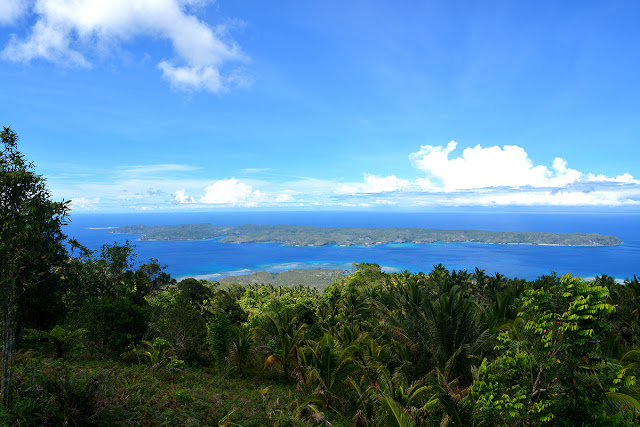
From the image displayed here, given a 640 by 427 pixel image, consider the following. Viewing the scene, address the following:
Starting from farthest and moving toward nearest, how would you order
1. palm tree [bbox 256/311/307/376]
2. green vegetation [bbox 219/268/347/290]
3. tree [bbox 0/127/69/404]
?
green vegetation [bbox 219/268/347/290]
palm tree [bbox 256/311/307/376]
tree [bbox 0/127/69/404]

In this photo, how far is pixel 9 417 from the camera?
568cm

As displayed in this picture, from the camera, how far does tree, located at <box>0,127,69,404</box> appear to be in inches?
227

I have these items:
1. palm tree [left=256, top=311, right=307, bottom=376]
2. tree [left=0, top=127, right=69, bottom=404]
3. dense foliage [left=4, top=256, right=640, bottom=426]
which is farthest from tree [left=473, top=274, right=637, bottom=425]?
palm tree [left=256, top=311, right=307, bottom=376]

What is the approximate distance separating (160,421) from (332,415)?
300 inches

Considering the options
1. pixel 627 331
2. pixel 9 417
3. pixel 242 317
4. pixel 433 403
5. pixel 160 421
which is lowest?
pixel 242 317

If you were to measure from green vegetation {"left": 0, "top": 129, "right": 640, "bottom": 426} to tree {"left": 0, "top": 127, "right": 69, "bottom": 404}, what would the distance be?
0.23 feet

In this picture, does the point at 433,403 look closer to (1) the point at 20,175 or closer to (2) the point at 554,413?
(2) the point at 554,413

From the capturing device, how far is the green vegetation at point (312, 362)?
6352mm

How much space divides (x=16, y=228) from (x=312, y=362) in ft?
39.1

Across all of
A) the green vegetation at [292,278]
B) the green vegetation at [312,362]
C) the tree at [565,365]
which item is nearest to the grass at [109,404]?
the green vegetation at [312,362]

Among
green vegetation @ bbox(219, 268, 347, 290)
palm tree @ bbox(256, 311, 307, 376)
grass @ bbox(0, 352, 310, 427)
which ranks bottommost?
green vegetation @ bbox(219, 268, 347, 290)

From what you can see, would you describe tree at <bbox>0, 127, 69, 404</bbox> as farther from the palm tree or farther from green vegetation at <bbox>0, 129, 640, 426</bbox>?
the palm tree

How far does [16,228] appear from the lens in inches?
228

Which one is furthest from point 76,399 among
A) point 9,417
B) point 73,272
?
point 73,272
